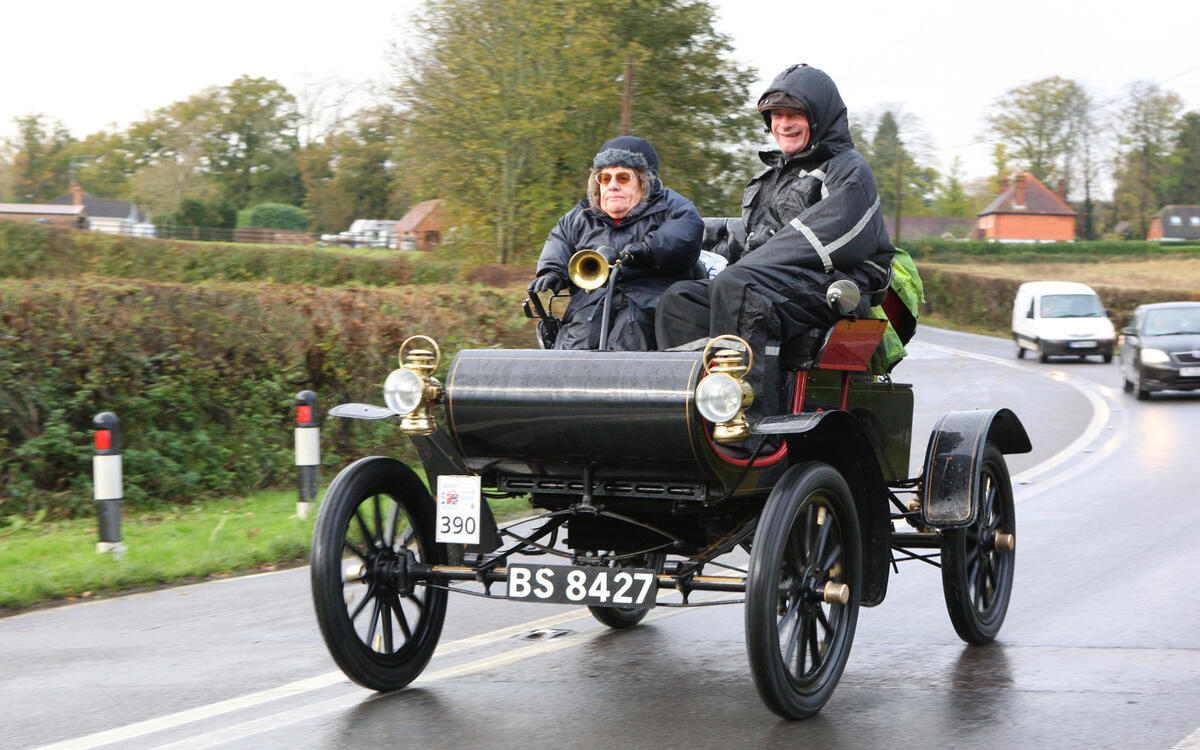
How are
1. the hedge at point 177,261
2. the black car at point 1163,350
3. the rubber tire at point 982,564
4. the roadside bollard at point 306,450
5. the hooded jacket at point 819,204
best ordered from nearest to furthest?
the hooded jacket at point 819,204 < the rubber tire at point 982,564 < the roadside bollard at point 306,450 < the black car at point 1163,350 < the hedge at point 177,261

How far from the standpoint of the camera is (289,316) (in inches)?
474

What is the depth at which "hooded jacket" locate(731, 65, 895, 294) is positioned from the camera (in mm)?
5246

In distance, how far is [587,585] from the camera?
4.76m

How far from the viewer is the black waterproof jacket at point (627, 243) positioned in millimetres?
5602

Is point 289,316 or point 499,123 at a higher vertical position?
point 499,123

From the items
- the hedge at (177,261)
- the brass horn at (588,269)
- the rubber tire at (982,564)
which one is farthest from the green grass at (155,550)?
the hedge at (177,261)

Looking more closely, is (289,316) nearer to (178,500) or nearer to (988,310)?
(178,500)

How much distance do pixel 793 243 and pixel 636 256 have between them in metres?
0.66

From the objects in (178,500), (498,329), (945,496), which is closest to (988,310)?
(498,329)

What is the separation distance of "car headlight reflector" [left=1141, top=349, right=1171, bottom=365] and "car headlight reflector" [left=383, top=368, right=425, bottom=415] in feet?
63.7

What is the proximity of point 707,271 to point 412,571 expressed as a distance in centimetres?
198

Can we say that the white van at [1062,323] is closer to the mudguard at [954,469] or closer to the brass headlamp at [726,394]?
the mudguard at [954,469]

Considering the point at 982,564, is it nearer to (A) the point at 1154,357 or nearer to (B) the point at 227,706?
(B) the point at 227,706

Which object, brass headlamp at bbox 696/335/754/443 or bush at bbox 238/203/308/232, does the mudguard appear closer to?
brass headlamp at bbox 696/335/754/443
